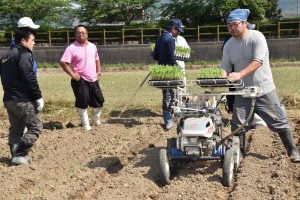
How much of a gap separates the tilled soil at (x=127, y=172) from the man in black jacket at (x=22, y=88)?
310 millimetres

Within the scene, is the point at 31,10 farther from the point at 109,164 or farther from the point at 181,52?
the point at 109,164

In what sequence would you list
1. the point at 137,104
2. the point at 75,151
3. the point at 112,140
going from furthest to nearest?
1. the point at 137,104
2. the point at 112,140
3. the point at 75,151

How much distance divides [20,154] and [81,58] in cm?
253

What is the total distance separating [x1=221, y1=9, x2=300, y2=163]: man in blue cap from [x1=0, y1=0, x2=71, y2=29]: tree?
3546 centimetres

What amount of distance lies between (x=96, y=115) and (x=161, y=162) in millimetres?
3939

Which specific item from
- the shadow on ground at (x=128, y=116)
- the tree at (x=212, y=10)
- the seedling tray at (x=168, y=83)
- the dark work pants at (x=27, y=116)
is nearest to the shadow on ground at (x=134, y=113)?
the shadow on ground at (x=128, y=116)

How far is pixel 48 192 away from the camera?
5773 mm

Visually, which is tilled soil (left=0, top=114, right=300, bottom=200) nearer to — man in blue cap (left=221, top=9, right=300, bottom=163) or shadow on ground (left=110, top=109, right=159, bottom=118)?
man in blue cap (left=221, top=9, right=300, bottom=163)

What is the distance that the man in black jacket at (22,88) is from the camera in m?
6.93

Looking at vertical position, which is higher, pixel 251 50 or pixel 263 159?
pixel 251 50

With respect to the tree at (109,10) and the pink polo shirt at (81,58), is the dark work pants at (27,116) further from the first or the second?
the tree at (109,10)

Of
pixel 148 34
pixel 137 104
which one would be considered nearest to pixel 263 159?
pixel 137 104

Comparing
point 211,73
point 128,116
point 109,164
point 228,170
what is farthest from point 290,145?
point 128,116

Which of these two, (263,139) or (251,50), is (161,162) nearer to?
(251,50)
